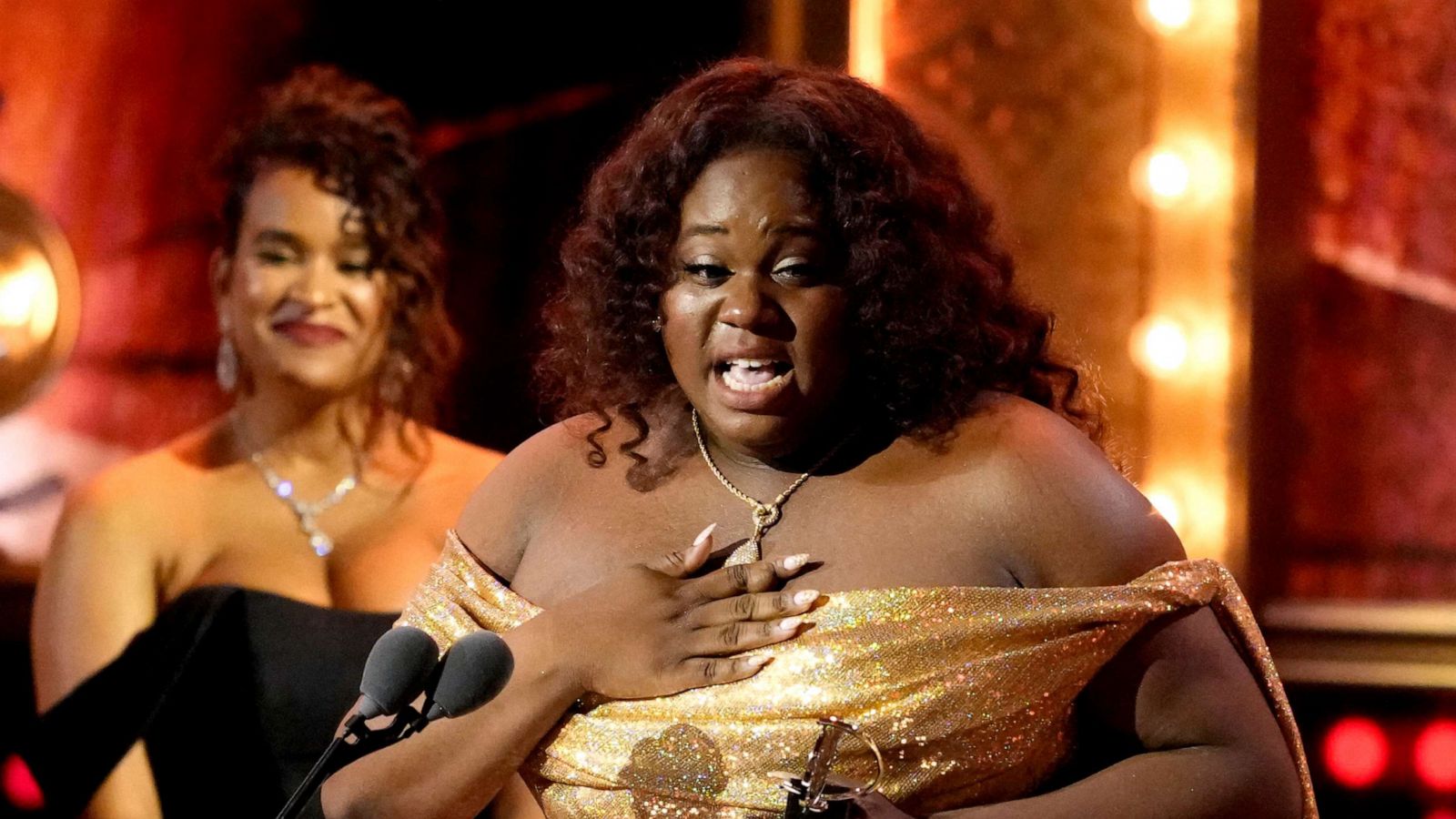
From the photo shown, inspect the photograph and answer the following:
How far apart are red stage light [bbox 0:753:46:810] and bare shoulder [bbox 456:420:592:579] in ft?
5.99

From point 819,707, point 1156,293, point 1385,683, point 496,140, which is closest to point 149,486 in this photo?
point 496,140

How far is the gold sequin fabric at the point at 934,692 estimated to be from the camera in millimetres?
1957

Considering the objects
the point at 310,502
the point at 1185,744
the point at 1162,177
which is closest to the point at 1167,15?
the point at 1162,177

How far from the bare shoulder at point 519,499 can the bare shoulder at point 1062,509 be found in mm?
535

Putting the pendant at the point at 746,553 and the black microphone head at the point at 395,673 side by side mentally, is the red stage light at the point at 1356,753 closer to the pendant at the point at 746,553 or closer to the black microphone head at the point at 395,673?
the pendant at the point at 746,553

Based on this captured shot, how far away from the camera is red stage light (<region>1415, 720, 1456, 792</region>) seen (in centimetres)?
362

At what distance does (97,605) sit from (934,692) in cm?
198

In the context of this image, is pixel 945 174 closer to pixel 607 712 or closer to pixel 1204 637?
pixel 1204 637

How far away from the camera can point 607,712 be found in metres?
2.11

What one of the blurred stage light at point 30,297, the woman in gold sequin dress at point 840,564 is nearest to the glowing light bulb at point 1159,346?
the woman in gold sequin dress at point 840,564

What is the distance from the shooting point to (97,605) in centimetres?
335

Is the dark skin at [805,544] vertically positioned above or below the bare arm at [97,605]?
above

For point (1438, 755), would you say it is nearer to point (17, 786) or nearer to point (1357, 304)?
point (1357, 304)

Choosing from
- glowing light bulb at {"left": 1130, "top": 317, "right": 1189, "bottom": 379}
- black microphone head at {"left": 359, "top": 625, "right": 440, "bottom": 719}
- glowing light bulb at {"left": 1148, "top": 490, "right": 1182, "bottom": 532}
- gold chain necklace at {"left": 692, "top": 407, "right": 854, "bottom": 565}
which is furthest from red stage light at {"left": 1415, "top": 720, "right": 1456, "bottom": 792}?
black microphone head at {"left": 359, "top": 625, "right": 440, "bottom": 719}
